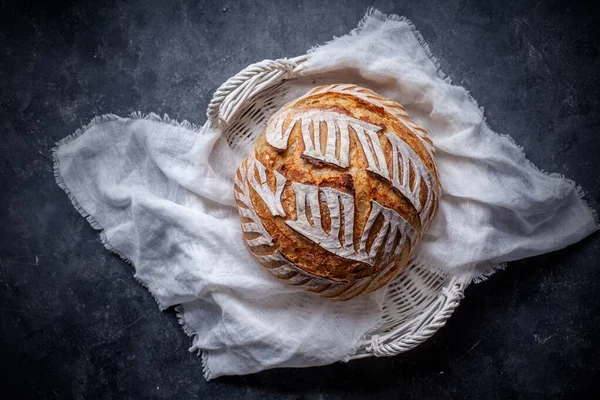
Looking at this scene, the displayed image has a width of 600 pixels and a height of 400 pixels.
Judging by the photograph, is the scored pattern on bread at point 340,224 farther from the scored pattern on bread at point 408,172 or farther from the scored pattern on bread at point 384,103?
the scored pattern on bread at point 384,103

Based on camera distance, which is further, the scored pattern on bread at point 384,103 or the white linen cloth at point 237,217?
the white linen cloth at point 237,217

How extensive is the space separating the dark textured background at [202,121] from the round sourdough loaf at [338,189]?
43cm

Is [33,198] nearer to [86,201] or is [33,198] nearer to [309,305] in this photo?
[86,201]

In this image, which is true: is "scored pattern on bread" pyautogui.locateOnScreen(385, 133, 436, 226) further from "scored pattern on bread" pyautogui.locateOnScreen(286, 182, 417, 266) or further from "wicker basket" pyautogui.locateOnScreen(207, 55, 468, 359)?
"wicker basket" pyautogui.locateOnScreen(207, 55, 468, 359)

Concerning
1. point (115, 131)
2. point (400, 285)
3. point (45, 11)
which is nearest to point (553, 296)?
point (400, 285)

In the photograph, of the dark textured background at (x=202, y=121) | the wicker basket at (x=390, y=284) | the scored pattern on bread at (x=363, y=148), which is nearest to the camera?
the scored pattern on bread at (x=363, y=148)

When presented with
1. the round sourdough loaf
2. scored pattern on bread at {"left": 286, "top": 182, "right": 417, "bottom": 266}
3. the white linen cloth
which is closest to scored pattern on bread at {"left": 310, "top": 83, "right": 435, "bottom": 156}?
the round sourdough loaf

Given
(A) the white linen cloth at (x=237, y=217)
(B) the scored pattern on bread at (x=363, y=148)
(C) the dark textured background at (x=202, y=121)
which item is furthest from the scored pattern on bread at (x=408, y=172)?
(C) the dark textured background at (x=202, y=121)

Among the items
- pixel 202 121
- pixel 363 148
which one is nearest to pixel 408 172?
pixel 363 148

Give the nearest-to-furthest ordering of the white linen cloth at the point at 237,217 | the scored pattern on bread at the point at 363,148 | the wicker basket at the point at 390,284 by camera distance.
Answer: the scored pattern on bread at the point at 363,148
the wicker basket at the point at 390,284
the white linen cloth at the point at 237,217

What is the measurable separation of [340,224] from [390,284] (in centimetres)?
41

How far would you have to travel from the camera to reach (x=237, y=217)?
5.33 ft

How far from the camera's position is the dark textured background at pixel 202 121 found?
168 centimetres

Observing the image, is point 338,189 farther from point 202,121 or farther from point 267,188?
point 202,121
